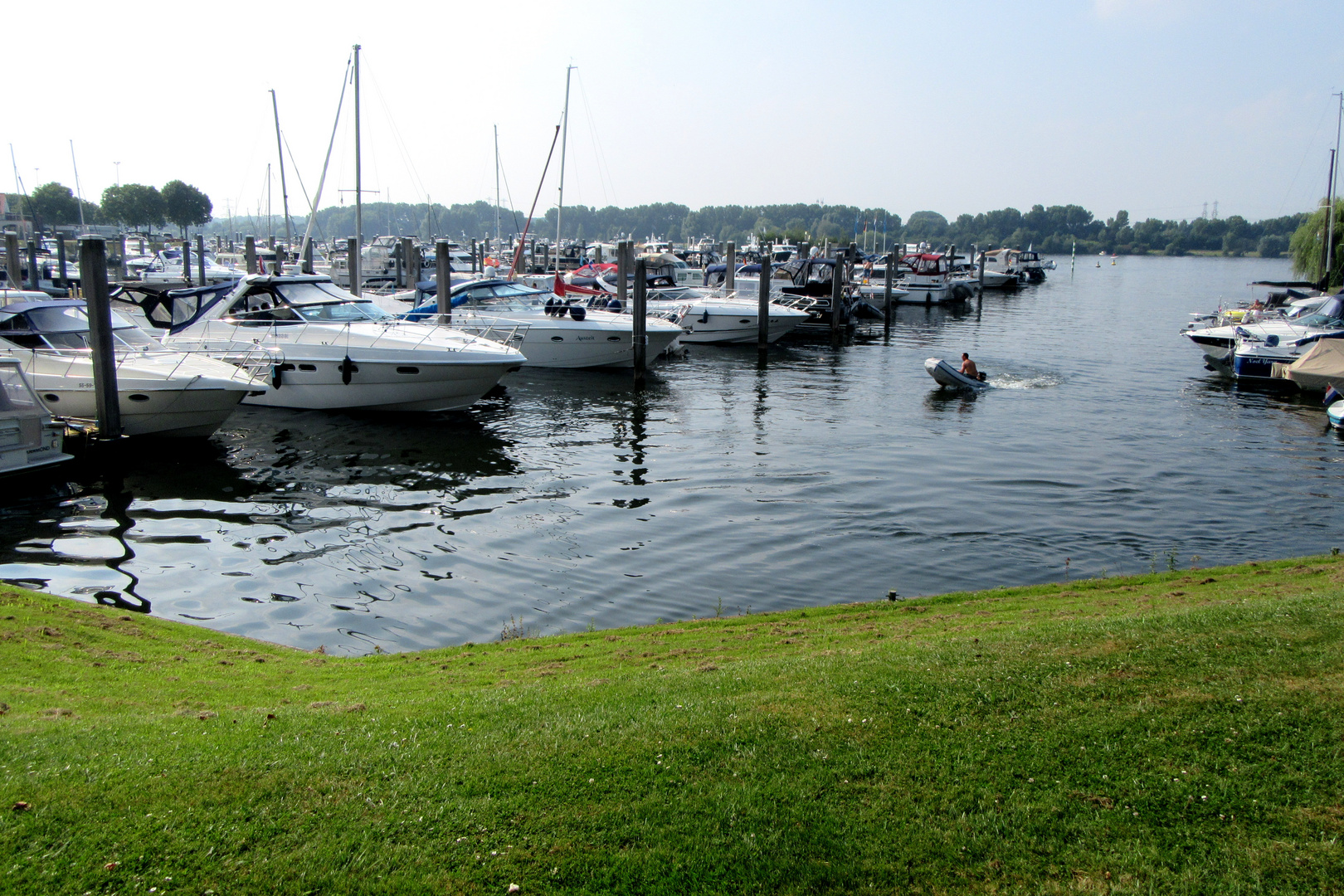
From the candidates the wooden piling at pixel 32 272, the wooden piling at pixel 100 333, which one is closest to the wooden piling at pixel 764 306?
the wooden piling at pixel 100 333

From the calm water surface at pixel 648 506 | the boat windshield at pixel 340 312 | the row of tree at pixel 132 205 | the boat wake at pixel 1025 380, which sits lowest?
the calm water surface at pixel 648 506

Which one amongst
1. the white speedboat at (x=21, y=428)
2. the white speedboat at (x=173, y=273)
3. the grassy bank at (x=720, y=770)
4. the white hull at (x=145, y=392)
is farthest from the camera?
the white speedboat at (x=173, y=273)

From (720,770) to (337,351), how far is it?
20.3 metres

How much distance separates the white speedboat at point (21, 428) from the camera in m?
15.7

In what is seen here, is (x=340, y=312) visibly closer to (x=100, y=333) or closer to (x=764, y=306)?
(x=100, y=333)

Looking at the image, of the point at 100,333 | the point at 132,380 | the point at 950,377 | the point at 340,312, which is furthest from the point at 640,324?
the point at 100,333

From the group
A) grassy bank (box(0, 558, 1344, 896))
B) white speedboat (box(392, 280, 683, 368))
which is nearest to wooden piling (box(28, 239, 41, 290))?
white speedboat (box(392, 280, 683, 368))

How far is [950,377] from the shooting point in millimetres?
30391

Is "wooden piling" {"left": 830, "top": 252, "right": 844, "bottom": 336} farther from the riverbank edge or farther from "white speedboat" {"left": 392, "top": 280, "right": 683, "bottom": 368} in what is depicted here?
the riverbank edge

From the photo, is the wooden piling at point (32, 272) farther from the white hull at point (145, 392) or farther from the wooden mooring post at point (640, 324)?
the wooden mooring post at point (640, 324)

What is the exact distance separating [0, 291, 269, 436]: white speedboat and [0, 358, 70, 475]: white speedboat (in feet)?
7.75

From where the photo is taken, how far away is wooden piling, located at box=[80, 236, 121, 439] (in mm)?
17156

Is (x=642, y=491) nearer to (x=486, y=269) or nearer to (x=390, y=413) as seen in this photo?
(x=390, y=413)

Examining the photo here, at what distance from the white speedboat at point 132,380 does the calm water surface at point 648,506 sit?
80 centimetres
